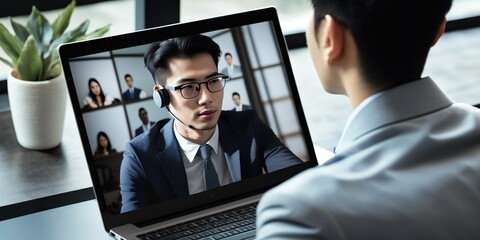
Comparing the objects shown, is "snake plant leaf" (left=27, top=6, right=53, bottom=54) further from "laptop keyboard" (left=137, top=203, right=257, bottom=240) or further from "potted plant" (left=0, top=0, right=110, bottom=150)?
"laptop keyboard" (left=137, top=203, right=257, bottom=240)

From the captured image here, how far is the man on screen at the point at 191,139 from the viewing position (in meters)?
1.64

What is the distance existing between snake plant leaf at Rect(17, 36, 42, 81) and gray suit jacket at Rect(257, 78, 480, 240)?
1.13 m

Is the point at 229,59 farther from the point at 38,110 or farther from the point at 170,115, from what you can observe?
the point at 38,110

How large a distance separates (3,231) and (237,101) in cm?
48

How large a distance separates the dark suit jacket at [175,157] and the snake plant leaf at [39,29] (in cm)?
62

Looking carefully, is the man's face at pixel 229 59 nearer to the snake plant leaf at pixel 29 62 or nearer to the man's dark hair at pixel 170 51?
the man's dark hair at pixel 170 51

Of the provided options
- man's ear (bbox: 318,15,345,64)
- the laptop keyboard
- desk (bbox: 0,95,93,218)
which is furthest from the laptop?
man's ear (bbox: 318,15,345,64)

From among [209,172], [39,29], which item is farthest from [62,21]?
[209,172]

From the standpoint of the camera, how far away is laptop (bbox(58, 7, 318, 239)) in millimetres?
1614

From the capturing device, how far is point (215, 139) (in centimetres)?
170

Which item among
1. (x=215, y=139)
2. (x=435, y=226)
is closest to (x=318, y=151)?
(x=215, y=139)

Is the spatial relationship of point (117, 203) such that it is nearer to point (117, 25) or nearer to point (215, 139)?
point (215, 139)

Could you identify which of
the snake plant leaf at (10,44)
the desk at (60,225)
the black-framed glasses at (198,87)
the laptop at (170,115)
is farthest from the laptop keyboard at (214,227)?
the snake plant leaf at (10,44)

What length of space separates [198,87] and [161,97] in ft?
0.24
